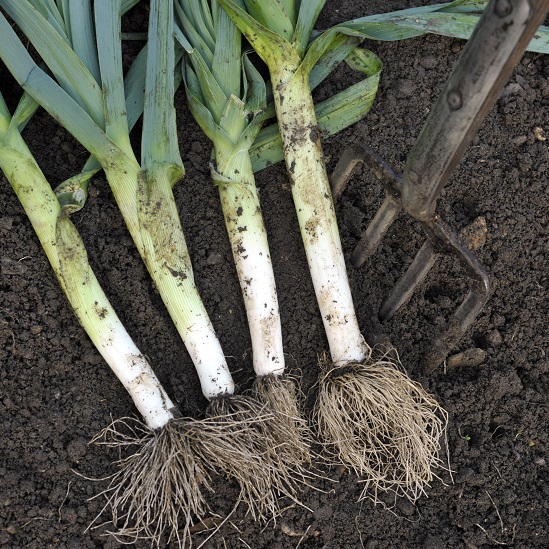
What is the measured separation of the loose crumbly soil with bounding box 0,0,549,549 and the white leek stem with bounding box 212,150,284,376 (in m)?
0.09

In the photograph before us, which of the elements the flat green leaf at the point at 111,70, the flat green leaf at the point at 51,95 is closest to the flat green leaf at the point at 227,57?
the flat green leaf at the point at 111,70

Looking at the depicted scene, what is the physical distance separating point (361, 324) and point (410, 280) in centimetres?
21

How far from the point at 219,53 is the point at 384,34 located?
0.51m

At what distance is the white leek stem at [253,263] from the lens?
74.9 inches

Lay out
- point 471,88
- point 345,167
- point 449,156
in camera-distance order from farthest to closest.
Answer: point 345,167 < point 449,156 < point 471,88

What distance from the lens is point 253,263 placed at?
191cm

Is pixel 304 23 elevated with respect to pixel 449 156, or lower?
elevated

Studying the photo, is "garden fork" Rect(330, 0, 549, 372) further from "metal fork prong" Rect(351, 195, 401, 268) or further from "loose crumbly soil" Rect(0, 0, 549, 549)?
"loose crumbly soil" Rect(0, 0, 549, 549)

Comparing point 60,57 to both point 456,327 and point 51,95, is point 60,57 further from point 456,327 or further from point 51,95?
point 456,327

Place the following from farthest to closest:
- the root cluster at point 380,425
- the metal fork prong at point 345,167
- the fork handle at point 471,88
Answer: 1. the metal fork prong at point 345,167
2. the root cluster at point 380,425
3. the fork handle at point 471,88

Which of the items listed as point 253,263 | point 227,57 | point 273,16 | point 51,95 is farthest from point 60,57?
point 253,263

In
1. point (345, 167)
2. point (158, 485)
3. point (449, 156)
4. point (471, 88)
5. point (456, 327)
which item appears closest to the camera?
point (471, 88)

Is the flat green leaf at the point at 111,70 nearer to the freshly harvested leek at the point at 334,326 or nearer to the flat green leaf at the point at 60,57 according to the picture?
the flat green leaf at the point at 60,57

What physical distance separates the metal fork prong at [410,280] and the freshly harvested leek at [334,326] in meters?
0.14
